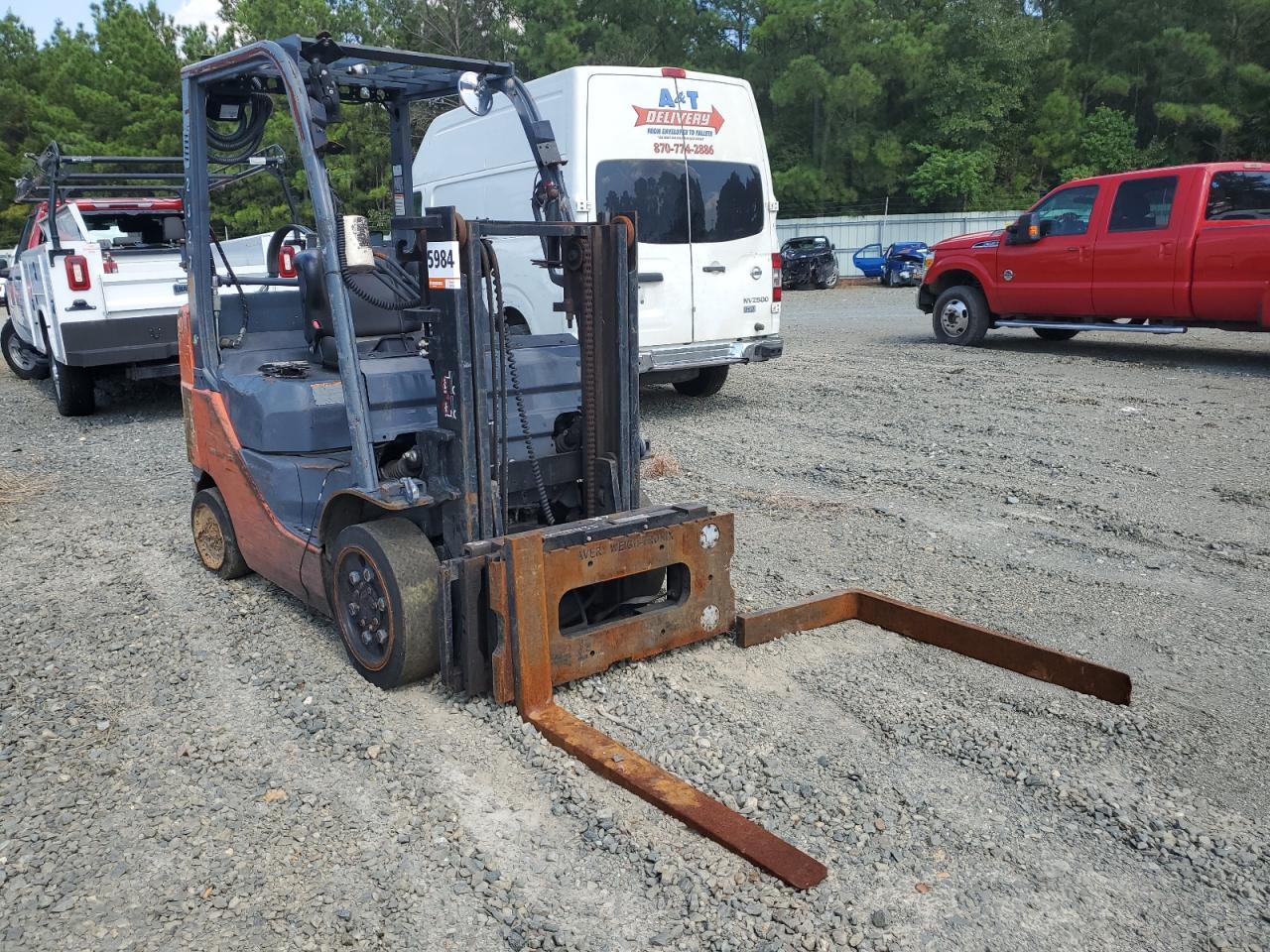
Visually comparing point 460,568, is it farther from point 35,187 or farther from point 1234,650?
point 35,187

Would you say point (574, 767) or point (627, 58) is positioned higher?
point (627, 58)

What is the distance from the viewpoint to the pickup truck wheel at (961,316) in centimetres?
1388

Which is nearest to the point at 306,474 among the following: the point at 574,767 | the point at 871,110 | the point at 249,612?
the point at 249,612

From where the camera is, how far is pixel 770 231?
10.3 meters

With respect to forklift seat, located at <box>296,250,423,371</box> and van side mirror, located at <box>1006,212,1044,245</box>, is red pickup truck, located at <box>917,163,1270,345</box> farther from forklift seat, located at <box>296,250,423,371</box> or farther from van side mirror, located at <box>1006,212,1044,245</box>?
forklift seat, located at <box>296,250,423,371</box>

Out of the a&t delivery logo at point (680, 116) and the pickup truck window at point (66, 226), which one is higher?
the a&t delivery logo at point (680, 116)

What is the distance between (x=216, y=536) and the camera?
562 centimetres

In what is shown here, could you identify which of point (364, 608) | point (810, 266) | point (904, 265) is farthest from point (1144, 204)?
point (810, 266)

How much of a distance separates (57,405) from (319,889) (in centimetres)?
1021

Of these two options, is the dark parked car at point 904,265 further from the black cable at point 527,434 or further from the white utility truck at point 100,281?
the black cable at point 527,434

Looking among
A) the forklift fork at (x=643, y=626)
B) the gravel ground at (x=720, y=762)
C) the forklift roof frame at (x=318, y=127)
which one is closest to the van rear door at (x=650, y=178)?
the gravel ground at (x=720, y=762)

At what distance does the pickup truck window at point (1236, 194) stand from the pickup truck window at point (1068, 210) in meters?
1.32

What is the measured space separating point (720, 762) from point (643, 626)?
796mm

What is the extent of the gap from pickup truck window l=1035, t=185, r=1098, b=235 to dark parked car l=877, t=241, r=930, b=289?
50.4 ft
